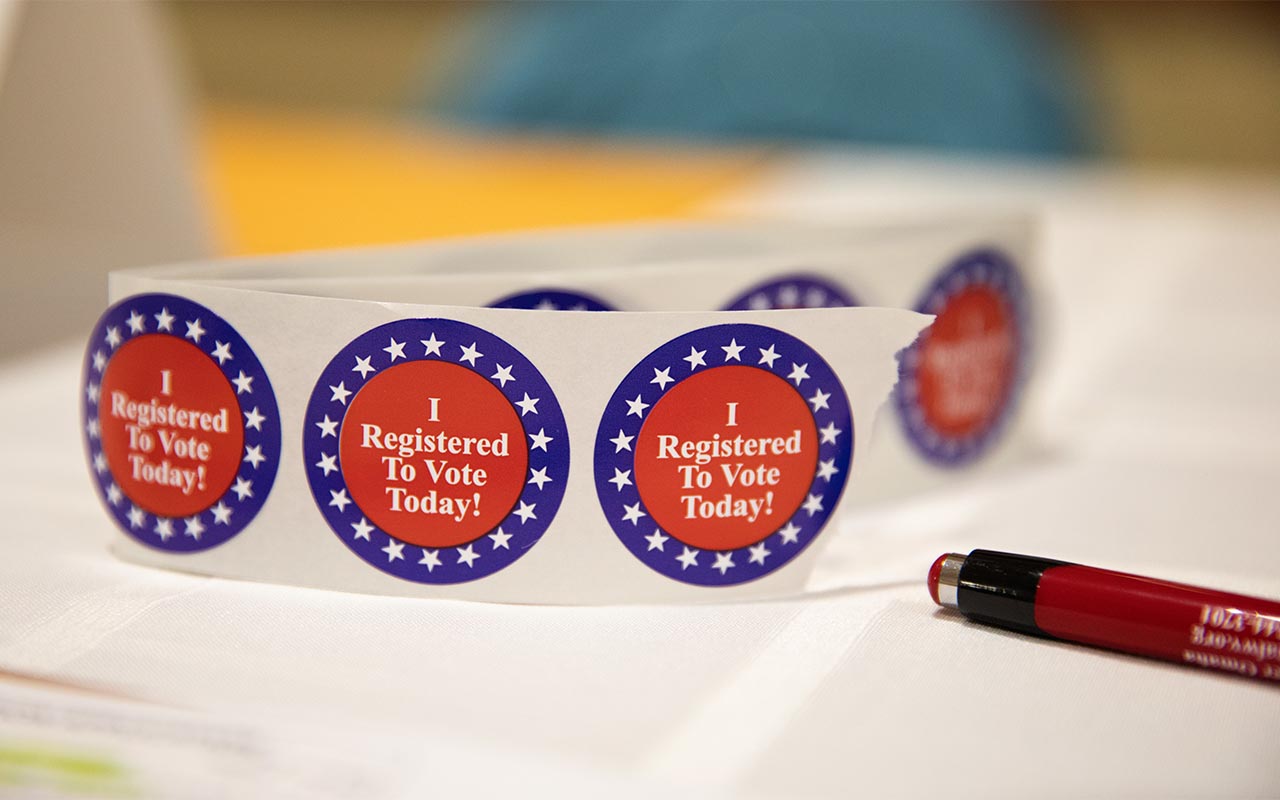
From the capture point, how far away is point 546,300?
2.30 ft

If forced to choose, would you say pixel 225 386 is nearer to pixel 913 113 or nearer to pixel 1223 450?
pixel 1223 450

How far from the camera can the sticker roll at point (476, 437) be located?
596mm

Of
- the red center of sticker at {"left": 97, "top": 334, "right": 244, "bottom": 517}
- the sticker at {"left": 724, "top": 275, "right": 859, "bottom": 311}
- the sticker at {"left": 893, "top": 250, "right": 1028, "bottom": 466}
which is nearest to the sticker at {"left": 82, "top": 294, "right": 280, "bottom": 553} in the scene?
the red center of sticker at {"left": 97, "top": 334, "right": 244, "bottom": 517}

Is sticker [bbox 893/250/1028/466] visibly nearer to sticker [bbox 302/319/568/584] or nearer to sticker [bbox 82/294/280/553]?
sticker [bbox 302/319/568/584]

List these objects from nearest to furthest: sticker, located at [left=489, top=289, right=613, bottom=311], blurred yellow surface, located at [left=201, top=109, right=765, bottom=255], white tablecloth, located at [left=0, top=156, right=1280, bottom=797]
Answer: white tablecloth, located at [left=0, top=156, right=1280, bottom=797], sticker, located at [left=489, top=289, right=613, bottom=311], blurred yellow surface, located at [left=201, top=109, right=765, bottom=255]

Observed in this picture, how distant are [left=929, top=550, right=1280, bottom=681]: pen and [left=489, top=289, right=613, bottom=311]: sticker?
0.24 metres

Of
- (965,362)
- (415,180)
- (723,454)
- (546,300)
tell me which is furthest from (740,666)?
(415,180)

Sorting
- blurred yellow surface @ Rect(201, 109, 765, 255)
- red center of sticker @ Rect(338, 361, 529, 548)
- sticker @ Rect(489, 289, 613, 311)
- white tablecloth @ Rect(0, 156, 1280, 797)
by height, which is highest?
blurred yellow surface @ Rect(201, 109, 765, 255)

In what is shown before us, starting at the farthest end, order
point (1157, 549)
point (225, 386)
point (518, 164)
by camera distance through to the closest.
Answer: point (518, 164), point (1157, 549), point (225, 386)

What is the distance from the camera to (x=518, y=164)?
193 centimetres

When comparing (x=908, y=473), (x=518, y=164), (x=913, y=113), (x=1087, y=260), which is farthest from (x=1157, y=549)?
(x=913, y=113)

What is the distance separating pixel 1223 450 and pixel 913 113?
154 centimetres

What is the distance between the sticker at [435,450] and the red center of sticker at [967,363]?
0.31 m

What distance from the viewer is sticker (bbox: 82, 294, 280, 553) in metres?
0.61
